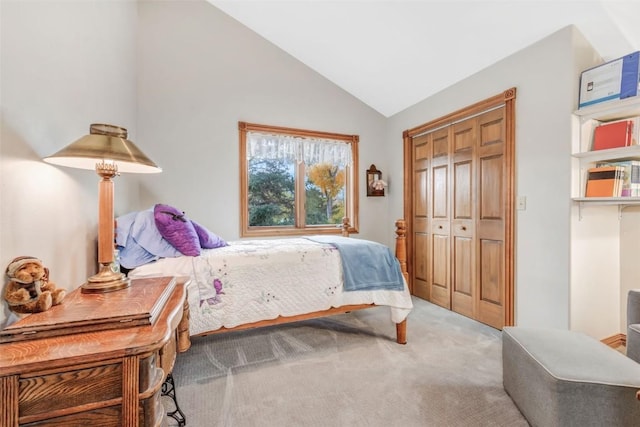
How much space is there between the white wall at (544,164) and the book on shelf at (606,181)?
15 centimetres

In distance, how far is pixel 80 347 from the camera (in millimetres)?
822

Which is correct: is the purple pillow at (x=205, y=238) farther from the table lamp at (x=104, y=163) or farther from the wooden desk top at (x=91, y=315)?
the wooden desk top at (x=91, y=315)

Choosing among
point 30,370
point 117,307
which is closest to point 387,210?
point 117,307

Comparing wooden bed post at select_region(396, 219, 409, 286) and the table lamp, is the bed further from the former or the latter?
the table lamp

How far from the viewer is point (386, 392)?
1758 millimetres

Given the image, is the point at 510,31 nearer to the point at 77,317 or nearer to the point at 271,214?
the point at 271,214

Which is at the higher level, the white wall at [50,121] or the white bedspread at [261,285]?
the white wall at [50,121]

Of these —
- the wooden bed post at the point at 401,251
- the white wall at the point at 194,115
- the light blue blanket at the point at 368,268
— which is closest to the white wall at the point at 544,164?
the white wall at the point at 194,115

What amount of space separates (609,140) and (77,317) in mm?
3128

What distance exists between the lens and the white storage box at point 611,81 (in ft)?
6.27

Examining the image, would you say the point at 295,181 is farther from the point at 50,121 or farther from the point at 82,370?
the point at 82,370

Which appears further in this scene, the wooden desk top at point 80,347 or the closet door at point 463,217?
the closet door at point 463,217

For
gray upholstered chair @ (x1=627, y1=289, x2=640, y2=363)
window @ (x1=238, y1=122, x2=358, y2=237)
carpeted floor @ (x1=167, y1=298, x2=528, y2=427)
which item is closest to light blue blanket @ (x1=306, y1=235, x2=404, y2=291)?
carpeted floor @ (x1=167, y1=298, x2=528, y2=427)

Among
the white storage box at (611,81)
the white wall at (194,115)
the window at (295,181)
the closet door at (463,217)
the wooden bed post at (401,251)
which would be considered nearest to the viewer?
the white wall at (194,115)
